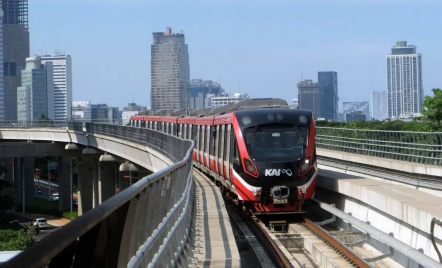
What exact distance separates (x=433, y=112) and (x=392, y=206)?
31147 mm

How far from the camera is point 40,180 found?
144 m

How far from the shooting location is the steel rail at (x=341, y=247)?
13.4 metres

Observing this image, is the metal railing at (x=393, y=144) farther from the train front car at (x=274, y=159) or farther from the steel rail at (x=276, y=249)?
the steel rail at (x=276, y=249)

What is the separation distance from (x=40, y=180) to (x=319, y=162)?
366 feet

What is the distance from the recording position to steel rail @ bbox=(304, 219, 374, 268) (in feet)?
43.9

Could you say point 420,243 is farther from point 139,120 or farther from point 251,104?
point 139,120

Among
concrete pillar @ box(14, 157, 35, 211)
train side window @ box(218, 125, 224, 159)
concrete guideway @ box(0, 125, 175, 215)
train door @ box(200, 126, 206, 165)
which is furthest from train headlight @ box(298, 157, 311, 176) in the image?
concrete pillar @ box(14, 157, 35, 211)

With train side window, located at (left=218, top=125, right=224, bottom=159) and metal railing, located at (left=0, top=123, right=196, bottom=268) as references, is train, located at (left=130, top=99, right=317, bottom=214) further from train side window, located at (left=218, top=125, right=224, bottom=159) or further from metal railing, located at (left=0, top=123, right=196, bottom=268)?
metal railing, located at (left=0, top=123, right=196, bottom=268)

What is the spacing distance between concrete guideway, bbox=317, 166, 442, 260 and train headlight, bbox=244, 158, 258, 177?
6.77 feet

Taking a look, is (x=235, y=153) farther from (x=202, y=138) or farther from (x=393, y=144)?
(x=202, y=138)

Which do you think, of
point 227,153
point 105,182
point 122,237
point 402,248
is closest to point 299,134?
point 227,153

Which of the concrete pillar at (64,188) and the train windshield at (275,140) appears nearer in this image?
the train windshield at (275,140)

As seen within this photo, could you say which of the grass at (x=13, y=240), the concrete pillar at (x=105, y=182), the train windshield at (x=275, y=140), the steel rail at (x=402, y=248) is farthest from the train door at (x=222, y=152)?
the concrete pillar at (x=105, y=182)

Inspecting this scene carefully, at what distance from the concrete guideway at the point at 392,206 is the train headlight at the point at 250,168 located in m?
2.06
